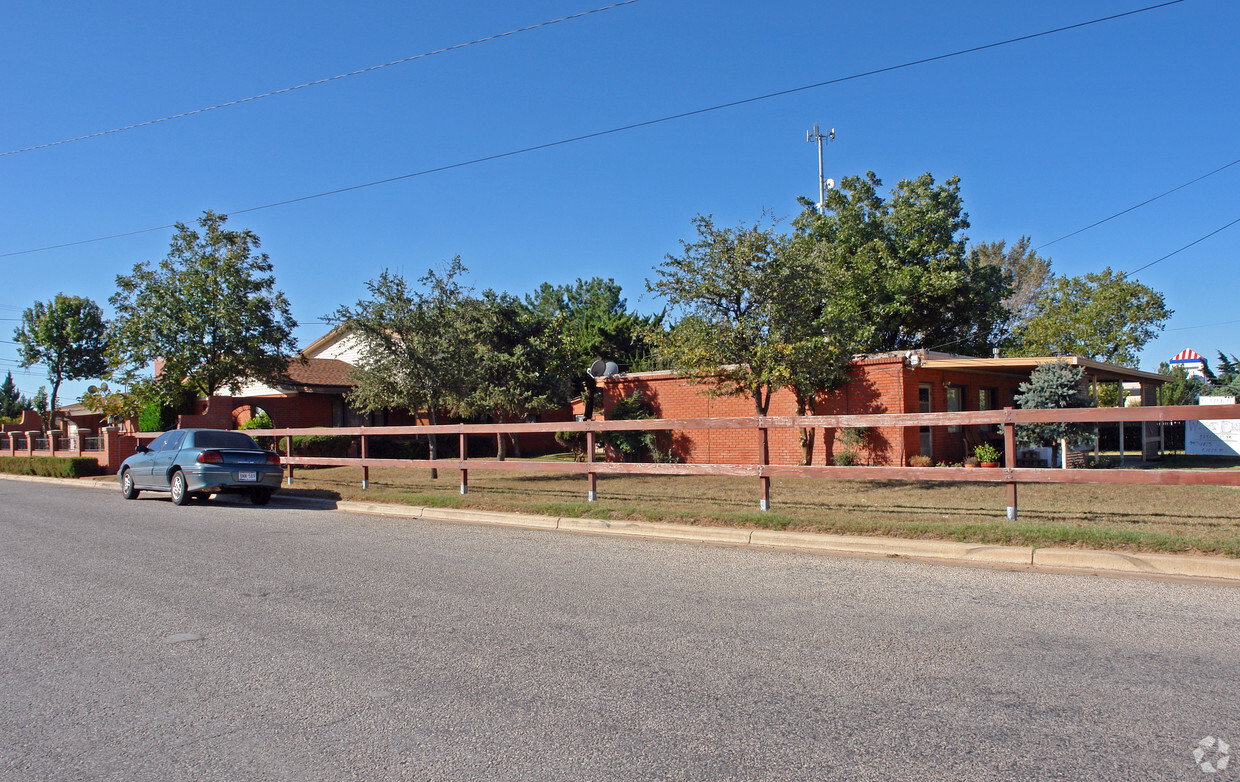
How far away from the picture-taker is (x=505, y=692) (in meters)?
4.43

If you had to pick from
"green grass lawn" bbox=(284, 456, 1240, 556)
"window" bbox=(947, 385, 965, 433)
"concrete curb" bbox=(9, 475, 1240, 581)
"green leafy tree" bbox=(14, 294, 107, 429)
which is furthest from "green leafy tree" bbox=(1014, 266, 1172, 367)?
"green leafy tree" bbox=(14, 294, 107, 429)

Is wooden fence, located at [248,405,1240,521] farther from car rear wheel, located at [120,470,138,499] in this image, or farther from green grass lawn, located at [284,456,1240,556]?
car rear wheel, located at [120,470,138,499]

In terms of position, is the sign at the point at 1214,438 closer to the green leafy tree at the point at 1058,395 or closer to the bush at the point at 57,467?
the green leafy tree at the point at 1058,395

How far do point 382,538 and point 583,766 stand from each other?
738cm

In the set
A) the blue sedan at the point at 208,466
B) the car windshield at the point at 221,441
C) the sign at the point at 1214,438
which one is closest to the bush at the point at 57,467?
the blue sedan at the point at 208,466

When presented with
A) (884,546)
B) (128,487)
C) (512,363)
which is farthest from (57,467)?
(884,546)

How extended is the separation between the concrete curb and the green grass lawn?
22 centimetres

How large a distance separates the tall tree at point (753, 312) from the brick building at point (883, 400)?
308 cm

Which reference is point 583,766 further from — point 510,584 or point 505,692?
point 510,584

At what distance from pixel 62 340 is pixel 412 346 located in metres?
41.7

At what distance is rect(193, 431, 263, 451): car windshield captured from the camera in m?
15.1

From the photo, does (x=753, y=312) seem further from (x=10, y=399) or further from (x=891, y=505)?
(x=10, y=399)

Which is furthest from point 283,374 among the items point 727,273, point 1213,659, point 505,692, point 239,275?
point 1213,659

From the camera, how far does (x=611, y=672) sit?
4730mm
